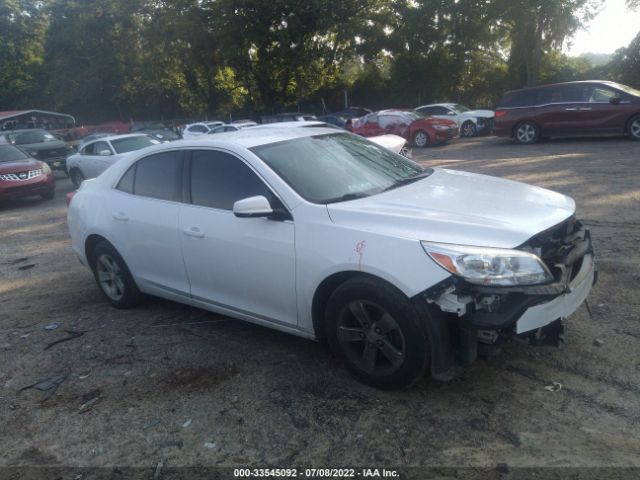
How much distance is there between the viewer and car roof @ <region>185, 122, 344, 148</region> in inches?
173

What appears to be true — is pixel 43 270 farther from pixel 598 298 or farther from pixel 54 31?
pixel 54 31

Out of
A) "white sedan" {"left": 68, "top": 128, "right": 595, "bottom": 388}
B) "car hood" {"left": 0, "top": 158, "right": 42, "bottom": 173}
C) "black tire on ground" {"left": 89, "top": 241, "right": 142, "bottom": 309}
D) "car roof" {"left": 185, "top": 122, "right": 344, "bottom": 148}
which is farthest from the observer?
"car hood" {"left": 0, "top": 158, "right": 42, "bottom": 173}

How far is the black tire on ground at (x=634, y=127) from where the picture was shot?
14.4 metres

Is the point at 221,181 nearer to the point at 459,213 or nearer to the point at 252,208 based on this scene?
the point at 252,208

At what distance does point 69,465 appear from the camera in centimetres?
316

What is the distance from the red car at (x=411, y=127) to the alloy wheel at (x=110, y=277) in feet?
49.7

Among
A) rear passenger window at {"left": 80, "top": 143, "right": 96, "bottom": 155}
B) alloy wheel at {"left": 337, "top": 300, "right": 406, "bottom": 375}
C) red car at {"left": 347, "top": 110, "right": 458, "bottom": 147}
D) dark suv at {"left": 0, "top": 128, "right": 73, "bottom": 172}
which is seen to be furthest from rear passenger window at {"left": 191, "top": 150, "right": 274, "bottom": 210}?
dark suv at {"left": 0, "top": 128, "right": 73, "bottom": 172}

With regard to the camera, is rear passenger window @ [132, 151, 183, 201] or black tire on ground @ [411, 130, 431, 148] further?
black tire on ground @ [411, 130, 431, 148]

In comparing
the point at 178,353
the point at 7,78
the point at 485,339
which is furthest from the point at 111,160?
the point at 7,78

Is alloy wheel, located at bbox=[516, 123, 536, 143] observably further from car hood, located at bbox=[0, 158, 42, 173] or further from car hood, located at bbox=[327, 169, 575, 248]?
car hood, located at bbox=[0, 158, 42, 173]

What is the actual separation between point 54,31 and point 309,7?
19.9 metres

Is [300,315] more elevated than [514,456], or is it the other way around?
[300,315]

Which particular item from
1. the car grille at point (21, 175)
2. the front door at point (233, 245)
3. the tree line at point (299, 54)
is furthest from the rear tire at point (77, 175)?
the tree line at point (299, 54)

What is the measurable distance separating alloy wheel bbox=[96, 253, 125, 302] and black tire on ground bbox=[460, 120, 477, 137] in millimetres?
18109
